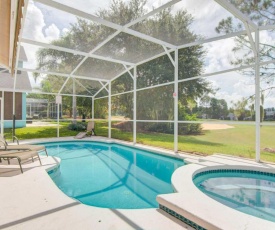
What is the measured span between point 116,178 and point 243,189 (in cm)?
313

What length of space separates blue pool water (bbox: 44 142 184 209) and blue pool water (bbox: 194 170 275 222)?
1.00 m

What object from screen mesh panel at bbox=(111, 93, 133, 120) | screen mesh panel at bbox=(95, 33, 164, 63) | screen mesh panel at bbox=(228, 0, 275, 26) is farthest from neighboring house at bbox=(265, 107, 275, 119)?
screen mesh panel at bbox=(111, 93, 133, 120)

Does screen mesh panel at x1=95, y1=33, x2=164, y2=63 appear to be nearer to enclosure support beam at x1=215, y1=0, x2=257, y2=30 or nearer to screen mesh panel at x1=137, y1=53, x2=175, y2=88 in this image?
enclosure support beam at x1=215, y1=0, x2=257, y2=30

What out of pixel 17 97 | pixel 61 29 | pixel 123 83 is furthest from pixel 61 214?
pixel 17 97

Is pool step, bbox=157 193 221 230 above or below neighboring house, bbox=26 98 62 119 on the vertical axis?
below

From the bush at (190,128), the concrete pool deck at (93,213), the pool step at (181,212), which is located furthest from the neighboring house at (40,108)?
the pool step at (181,212)

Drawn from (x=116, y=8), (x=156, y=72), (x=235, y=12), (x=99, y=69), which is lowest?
(x=99, y=69)

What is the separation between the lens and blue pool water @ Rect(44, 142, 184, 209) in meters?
3.97

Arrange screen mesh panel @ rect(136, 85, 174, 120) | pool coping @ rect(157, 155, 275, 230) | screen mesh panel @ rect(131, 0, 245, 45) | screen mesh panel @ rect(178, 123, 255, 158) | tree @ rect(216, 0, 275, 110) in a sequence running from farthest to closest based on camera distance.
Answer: screen mesh panel @ rect(136, 85, 174, 120)
screen mesh panel @ rect(178, 123, 255, 158)
tree @ rect(216, 0, 275, 110)
screen mesh panel @ rect(131, 0, 245, 45)
pool coping @ rect(157, 155, 275, 230)

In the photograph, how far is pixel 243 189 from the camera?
4523 millimetres

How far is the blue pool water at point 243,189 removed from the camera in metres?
3.63

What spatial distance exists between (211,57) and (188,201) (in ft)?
33.6

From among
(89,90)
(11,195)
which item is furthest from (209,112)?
(11,195)

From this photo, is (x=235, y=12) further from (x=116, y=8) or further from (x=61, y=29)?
(x=61, y=29)
